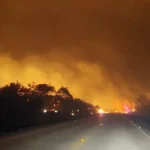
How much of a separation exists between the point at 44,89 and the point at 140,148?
143m

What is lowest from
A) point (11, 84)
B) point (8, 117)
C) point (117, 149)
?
point (117, 149)

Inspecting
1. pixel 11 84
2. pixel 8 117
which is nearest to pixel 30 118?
pixel 8 117

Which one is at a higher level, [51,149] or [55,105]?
[55,105]

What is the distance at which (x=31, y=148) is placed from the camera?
83.7 feet

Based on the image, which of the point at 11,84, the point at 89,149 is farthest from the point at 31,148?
the point at 11,84

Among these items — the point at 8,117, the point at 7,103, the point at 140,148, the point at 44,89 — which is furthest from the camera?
the point at 44,89

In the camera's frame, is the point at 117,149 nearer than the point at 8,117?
Yes

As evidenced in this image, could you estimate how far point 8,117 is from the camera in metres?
63.4

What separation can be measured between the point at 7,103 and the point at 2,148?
4279cm

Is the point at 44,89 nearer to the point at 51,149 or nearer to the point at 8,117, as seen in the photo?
the point at 8,117

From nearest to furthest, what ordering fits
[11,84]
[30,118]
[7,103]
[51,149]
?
1. [51,149]
2. [7,103]
3. [30,118]
4. [11,84]

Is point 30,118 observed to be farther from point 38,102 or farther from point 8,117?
point 8,117

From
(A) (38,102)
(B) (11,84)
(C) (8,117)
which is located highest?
(B) (11,84)

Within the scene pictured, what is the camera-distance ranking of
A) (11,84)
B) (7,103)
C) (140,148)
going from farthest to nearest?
(11,84) < (7,103) < (140,148)
